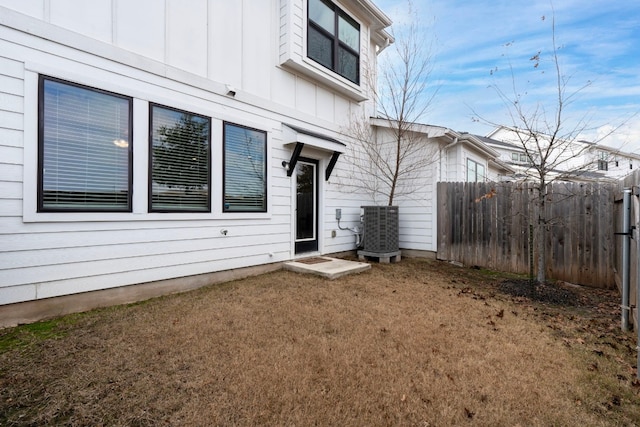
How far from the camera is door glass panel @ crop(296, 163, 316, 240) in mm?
6473

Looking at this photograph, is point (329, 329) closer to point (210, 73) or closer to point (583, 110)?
point (210, 73)

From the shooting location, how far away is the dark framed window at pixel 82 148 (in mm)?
3316

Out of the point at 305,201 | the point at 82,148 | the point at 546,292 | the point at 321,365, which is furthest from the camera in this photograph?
the point at 305,201

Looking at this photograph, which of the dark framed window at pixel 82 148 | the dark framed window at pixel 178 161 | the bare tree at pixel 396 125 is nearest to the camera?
the dark framed window at pixel 82 148

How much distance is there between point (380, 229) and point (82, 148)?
5.64 m

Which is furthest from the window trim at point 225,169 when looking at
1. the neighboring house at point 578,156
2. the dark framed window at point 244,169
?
the neighboring house at point 578,156

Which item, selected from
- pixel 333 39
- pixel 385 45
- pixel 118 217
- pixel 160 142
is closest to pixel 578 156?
pixel 333 39

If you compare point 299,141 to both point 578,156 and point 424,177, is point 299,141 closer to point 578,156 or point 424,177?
point 424,177

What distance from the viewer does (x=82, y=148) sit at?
11.6ft

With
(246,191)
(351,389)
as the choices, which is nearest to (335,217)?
(246,191)

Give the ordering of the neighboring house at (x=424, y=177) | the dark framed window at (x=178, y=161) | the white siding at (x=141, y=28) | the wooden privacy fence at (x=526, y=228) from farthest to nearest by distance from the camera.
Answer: the neighboring house at (x=424, y=177) < the wooden privacy fence at (x=526, y=228) < the dark framed window at (x=178, y=161) < the white siding at (x=141, y=28)

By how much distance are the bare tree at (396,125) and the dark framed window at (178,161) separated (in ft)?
13.1

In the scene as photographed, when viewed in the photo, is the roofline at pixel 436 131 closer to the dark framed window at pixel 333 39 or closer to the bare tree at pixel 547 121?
the dark framed window at pixel 333 39

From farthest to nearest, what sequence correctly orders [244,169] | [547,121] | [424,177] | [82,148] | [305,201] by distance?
[424,177] → [305,201] → [244,169] → [547,121] → [82,148]
